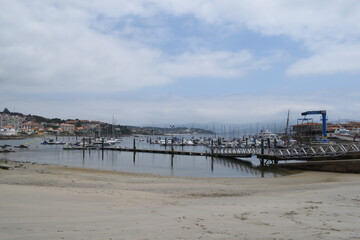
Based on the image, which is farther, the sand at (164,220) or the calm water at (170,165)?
the calm water at (170,165)

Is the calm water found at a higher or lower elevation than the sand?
lower

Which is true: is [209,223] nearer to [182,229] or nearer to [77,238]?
[182,229]

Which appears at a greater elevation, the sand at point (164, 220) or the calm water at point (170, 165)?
the sand at point (164, 220)

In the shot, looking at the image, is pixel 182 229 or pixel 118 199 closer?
pixel 182 229

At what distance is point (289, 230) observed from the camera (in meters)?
7.30

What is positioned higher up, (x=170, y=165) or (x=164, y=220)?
(x=164, y=220)

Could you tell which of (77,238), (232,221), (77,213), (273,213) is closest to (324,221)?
(273,213)

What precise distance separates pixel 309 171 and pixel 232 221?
26.4m

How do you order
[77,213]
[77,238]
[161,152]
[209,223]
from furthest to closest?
[161,152], [77,213], [209,223], [77,238]

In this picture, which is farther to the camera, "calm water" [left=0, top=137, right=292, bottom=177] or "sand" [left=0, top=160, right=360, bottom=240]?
"calm water" [left=0, top=137, right=292, bottom=177]

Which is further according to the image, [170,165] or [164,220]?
[170,165]

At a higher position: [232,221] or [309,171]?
[232,221]

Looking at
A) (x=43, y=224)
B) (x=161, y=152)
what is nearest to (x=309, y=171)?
(x=43, y=224)

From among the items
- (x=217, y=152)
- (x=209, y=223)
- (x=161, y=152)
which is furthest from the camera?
(x=161, y=152)
